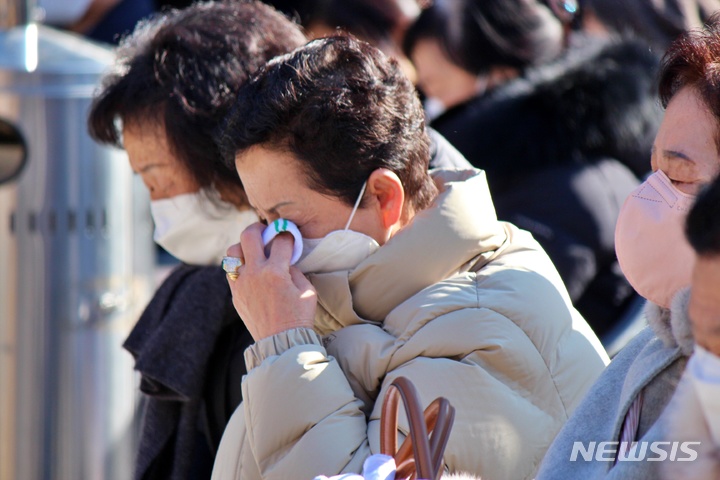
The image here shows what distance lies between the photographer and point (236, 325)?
9.70 ft

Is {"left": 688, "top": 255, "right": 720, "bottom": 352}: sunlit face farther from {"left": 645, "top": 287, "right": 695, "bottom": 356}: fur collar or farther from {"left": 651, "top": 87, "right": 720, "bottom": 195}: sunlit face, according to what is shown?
{"left": 651, "top": 87, "right": 720, "bottom": 195}: sunlit face

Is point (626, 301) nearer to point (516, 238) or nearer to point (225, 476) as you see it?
point (516, 238)

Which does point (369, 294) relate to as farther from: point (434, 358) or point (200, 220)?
point (200, 220)

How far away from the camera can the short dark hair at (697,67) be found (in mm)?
1738

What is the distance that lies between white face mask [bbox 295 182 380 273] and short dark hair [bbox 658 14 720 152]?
0.70 m

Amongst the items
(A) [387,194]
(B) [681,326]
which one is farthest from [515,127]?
(B) [681,326]

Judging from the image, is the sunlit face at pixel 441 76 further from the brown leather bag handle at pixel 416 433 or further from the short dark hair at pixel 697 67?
the brown leather bag handle at pixel 416 433

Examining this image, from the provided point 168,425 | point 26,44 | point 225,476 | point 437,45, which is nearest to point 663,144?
point 225,476

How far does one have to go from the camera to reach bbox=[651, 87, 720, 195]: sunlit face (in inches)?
68.2

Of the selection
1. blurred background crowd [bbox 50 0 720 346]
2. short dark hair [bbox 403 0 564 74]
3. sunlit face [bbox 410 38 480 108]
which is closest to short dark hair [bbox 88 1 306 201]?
blurred background crowd [bbox 50 0 720 346]

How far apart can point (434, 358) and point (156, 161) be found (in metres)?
1.24

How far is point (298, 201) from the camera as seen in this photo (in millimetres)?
2322

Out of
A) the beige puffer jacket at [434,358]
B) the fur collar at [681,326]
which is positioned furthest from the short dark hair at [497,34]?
the fur collar at [681,326]

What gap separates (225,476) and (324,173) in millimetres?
697
